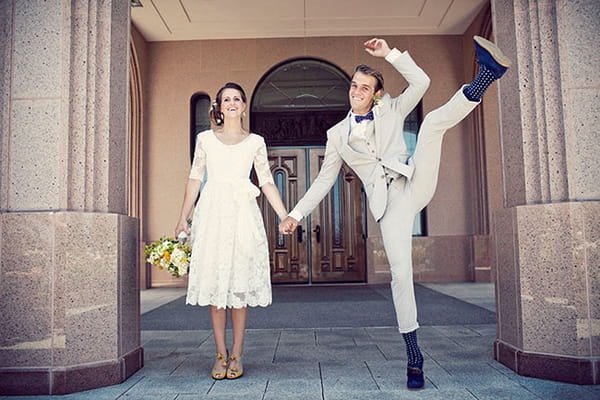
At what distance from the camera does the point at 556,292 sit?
119 inches

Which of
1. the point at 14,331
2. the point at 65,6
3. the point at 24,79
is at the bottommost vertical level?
the point at 14,331

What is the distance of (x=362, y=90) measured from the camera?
3070 mm

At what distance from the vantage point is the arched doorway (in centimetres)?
998

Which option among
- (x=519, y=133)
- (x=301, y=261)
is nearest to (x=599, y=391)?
(x=519, y=133)

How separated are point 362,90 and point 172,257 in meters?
1.63

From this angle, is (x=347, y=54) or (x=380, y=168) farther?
(x=347, y=54)

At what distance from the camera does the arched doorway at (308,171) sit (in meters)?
9.98

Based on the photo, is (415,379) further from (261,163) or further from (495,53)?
(495,53)

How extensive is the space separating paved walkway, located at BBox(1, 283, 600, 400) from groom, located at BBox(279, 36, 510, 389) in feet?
1.16

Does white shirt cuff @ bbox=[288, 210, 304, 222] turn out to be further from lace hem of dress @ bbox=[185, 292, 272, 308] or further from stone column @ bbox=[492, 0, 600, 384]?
stone column @ bbox=[492, 0, 600, 384]

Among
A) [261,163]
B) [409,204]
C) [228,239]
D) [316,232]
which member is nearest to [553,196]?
[409,204]

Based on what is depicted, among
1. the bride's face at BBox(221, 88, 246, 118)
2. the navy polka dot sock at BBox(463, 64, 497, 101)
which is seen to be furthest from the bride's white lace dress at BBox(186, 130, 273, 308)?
the navy polka dot sock at BBox(463, 64, 497, 101)

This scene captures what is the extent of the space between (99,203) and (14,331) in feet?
2.97

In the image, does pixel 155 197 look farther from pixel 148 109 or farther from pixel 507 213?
pixel 507 213
